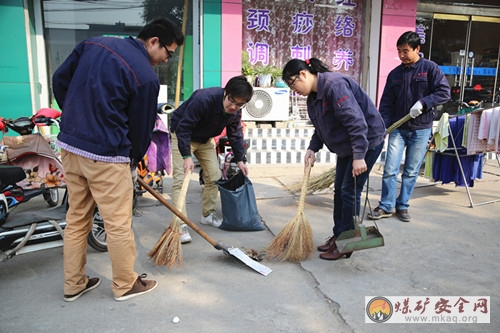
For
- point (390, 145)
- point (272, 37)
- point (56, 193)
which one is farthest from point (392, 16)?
point (56, 193)

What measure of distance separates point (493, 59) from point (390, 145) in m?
7.14

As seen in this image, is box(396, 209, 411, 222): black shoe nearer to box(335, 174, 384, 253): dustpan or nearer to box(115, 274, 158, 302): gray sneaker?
box(335, 174, 384, 253): dustpan

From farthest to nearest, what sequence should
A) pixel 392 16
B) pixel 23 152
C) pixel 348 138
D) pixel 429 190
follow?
1. pixel 392 16
2. pixel 429 190
3. pixel 23 152
4. pixel 348 138

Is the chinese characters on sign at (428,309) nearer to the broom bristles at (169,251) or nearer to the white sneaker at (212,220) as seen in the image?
the broom bristles at (169,251)

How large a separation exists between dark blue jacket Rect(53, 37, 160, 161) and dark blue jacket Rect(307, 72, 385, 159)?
1261mm

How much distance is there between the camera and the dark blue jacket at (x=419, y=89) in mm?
3860

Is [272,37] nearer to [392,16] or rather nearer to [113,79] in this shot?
[392,16]

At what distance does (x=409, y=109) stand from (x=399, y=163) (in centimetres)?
55

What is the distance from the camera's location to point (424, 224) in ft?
13.1

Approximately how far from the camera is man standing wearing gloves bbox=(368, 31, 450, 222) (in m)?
3.86

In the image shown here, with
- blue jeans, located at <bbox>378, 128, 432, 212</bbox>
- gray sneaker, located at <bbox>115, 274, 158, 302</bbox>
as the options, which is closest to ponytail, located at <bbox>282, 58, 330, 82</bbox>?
blue jeans, located at <bbox>378, 128, 432, 212</bbox>

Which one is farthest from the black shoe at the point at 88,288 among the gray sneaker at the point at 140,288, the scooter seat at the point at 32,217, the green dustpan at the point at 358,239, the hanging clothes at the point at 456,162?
the hanging clothes at the point at 456,162

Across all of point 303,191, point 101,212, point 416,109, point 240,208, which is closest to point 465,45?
point 416,109

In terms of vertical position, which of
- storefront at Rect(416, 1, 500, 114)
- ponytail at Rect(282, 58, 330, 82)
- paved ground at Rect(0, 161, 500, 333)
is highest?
storefront at Rect(416, 1, 500, 114)
